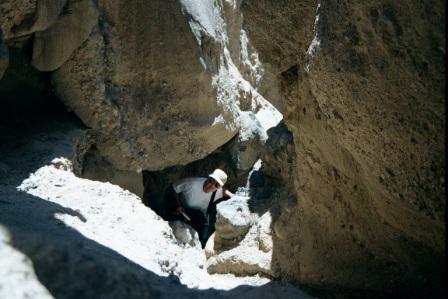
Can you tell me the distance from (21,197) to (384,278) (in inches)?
65.4

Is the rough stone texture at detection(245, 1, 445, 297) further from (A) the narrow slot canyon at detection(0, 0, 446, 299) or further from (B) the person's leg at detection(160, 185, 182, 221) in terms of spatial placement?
(B) the person's leg at detection(160, 185, 182, 221)

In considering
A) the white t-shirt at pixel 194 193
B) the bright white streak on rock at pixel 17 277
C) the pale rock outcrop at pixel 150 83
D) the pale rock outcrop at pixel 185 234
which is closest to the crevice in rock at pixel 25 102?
the pale rock outcrop at pixel 150 83

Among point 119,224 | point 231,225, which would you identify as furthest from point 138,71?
point 119,224

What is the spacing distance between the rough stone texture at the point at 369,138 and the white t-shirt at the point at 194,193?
257cm

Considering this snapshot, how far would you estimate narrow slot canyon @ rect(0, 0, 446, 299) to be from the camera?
4.88 ft

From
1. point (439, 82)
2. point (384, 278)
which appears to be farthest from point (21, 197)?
point (439, 82)

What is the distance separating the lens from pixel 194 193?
517 centimetres

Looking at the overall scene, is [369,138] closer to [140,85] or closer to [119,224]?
[119,224]

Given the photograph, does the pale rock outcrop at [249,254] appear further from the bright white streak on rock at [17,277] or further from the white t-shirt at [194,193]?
the bright white streak on rock at [17,277]

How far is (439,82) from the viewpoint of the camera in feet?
4.59

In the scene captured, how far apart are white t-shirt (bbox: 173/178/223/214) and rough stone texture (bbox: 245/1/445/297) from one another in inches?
101

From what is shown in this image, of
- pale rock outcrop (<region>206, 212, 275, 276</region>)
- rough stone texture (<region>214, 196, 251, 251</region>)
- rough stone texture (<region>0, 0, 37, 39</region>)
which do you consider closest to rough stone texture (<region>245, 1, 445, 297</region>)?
pale rock outcrop (<region>206, 212, 275, 276</region>)

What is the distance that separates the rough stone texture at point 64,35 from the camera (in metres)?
3.72

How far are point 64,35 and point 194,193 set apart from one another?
6.87 ft
